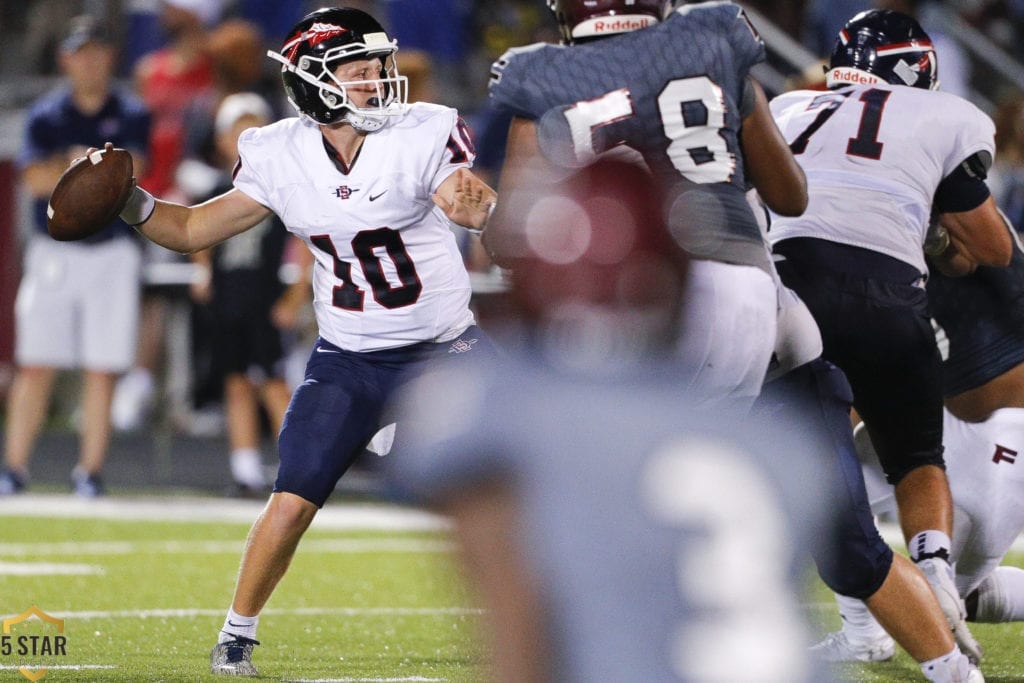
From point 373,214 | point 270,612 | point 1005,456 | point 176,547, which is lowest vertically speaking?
point 176,547

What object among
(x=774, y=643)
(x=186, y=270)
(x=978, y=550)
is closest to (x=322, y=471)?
(x=978, y=550)

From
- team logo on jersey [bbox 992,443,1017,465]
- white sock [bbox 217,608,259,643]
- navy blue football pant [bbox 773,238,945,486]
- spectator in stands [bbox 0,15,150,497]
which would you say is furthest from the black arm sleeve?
spectator in stands [bbox 0,15,150,497]

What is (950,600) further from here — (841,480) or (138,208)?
(138,208)

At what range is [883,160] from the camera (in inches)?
159

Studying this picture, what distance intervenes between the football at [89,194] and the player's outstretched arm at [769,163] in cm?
164

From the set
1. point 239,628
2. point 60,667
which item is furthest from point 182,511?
point 239,628

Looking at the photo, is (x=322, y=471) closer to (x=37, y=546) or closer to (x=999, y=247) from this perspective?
(x=999, y=247)

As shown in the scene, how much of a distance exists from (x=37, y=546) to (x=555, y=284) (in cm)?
537

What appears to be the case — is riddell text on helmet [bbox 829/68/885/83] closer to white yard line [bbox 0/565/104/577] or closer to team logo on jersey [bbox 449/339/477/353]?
team logo on jersey [bbox 449/339/477/353]

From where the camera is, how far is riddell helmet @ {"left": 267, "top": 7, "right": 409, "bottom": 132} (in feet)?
14.0

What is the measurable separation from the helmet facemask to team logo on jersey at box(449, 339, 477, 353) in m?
0.60

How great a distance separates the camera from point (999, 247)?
4160 millimetres

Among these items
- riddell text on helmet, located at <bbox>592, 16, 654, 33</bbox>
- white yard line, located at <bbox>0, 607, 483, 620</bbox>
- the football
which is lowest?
white yard line, located at <bbox>0, 607, 483, 620</bbox>

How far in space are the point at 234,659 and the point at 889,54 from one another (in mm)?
2207
